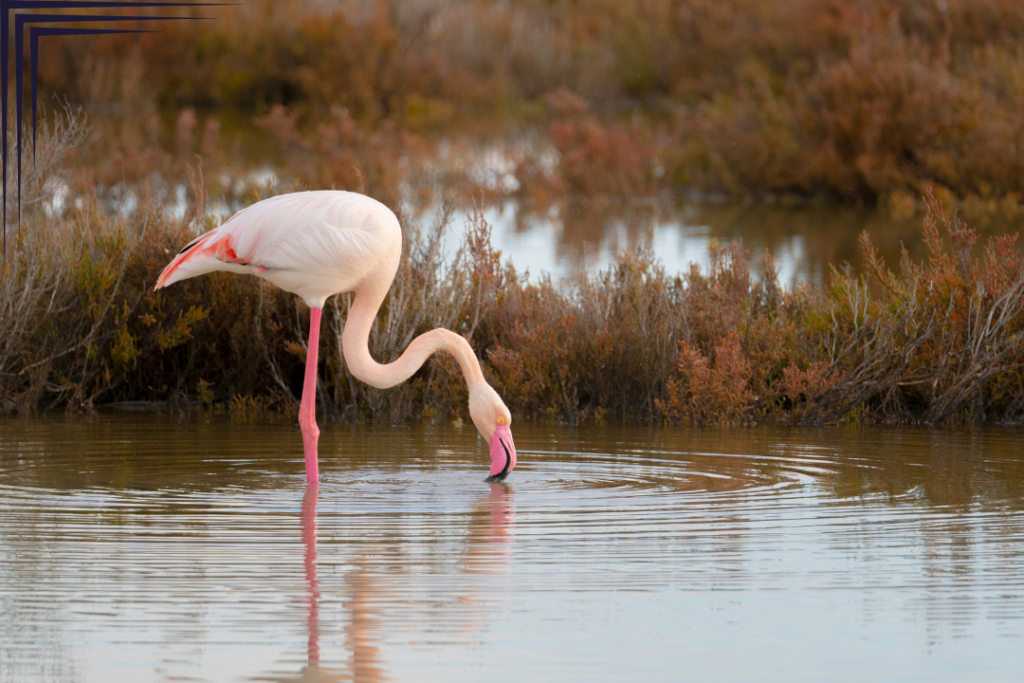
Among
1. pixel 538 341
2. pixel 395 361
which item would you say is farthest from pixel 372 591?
pixel 538 341

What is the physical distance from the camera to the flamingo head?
7668 millimetres

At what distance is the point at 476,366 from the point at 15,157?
4789 mm

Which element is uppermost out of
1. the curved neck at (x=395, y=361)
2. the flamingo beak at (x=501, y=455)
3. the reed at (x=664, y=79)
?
the reed at (x=664, y=79)

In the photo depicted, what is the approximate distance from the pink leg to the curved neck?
0.20m

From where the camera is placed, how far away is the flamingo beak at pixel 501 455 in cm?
766

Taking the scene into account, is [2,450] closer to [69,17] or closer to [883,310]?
[883,310]

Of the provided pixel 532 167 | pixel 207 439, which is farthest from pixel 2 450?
pixel 532 167

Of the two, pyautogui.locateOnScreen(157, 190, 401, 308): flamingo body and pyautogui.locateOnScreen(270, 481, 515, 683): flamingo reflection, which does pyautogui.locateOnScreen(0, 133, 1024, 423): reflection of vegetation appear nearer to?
pyautogui.locateOnScreen(157, 190, 401, 308): flamingo body

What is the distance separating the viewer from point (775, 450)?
8.70 m

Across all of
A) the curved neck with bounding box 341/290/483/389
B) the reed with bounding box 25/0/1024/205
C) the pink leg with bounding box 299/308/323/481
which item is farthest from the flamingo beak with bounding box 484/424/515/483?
the reed with bounding box 25/0/1024/205

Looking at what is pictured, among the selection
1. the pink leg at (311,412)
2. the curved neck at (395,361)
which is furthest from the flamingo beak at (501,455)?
the pink leg at (311,412)

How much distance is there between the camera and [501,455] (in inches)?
302

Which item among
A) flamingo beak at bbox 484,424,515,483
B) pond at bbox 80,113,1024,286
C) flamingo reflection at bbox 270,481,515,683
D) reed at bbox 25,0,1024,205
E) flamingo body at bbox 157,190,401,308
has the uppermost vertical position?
reed at bbox 25,0,1024,205

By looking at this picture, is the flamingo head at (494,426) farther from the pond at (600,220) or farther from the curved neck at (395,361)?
the pond at (600,220)
